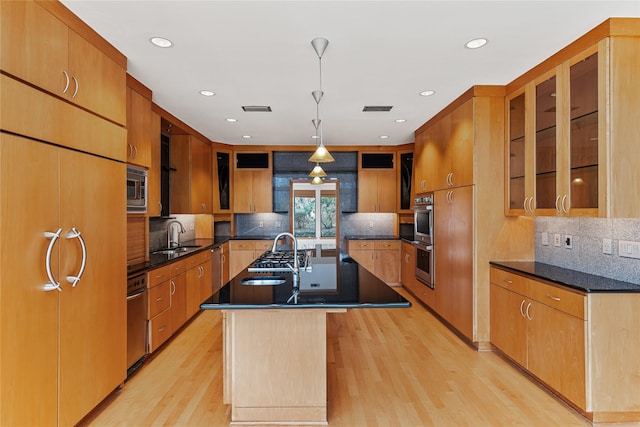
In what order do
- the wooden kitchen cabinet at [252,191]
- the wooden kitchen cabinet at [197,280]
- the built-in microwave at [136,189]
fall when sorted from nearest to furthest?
the built-in microwave at [136,189], the wooden kitchen cabinet at [197,280], the wooden kitchen cabinet at [252,191]

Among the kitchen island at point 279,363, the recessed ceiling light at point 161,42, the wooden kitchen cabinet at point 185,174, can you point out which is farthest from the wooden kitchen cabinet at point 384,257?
the recessed ceiling light at point 161,42

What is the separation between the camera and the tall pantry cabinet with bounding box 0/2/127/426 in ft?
5.69

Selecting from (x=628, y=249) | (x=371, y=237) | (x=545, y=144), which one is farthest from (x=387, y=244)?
(x=628, y=249)

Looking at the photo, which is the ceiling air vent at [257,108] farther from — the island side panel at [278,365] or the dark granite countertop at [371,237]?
the dark granite countertop at [371,237]

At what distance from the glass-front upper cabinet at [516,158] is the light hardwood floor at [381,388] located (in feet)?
4.91

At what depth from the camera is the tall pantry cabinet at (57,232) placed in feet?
5.69

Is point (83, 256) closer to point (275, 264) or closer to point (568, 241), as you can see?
point (275, 264)

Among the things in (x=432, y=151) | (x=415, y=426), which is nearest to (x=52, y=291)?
(x=415, y=426)

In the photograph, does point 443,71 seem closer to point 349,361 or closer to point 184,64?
point 184,64

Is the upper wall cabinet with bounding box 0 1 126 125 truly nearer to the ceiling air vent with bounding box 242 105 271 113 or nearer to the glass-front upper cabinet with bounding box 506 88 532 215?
the ceiling air vent with bounding box 242 105 271 113

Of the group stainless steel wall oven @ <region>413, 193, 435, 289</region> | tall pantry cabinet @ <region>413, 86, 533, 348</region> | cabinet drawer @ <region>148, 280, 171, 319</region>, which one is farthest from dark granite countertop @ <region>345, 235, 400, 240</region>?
cabinet drawer @ <region>148, 280, 171, 319</region>

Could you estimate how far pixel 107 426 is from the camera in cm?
233

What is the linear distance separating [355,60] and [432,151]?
7.45ft

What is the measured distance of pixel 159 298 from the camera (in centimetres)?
353
